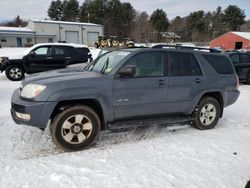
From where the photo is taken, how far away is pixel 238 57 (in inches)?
504

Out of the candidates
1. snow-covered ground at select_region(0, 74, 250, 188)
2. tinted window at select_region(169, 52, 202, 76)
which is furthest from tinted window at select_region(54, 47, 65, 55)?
tinted window at select_region(169, 52, 202, 76)

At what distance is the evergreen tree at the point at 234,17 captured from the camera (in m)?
81.7

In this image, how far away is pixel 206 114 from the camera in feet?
18.7

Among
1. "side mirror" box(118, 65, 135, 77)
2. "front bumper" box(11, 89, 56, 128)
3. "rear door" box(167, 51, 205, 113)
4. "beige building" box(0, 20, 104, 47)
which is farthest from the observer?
"beige building" box(0, 20, 104, 47)

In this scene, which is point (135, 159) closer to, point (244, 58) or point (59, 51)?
point (59, 51)

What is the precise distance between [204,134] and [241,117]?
191 cm

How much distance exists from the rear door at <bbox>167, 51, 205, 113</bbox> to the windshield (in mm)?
964

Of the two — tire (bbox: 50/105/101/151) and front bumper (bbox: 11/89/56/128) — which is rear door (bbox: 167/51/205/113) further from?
front bumper (bbox: 11/89/56/128)

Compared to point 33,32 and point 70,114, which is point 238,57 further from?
point 33,32

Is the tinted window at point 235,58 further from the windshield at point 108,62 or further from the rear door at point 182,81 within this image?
the windshield at point 108,62

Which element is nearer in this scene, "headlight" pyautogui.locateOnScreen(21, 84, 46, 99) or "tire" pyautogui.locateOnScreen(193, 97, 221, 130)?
"headlight" pyautogui.locateOnScreen(21, 84, 46, 99)

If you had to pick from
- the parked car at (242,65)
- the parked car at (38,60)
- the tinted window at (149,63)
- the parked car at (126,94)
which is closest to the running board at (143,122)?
the parked car at (126,94)

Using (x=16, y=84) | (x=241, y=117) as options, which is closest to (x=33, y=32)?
(x=16, y=84)

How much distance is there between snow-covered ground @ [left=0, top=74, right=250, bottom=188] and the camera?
354 centimetres
